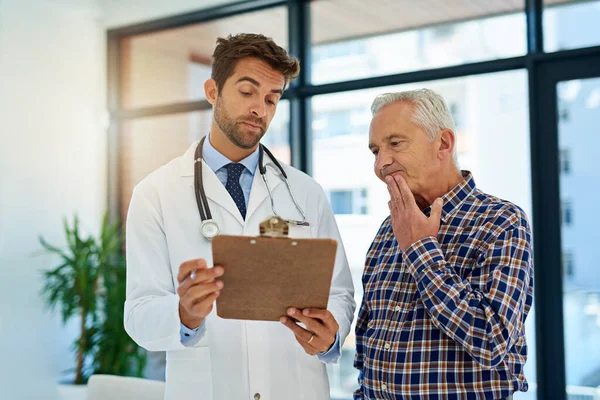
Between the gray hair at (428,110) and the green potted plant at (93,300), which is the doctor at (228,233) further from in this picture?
the green potted plant at (93,300)

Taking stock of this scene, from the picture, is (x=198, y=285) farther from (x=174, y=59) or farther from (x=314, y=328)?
(x=174, y=59)

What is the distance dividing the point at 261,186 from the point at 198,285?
61cm

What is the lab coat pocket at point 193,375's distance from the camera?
68.1 inches

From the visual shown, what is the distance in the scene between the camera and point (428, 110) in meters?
1.65

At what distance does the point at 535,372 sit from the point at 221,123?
7.80 ft

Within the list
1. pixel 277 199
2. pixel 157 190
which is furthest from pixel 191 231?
pixel 277 199

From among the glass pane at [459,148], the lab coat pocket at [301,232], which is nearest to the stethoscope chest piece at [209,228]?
the lab coat pocket at [301,232]

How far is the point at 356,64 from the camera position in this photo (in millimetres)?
3988

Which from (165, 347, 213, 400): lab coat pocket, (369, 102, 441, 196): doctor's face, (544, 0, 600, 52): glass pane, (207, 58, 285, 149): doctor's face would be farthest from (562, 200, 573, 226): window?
(165, 347, 213, 400): lab coat pocket

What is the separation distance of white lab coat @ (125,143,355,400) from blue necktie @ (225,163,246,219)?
0.14 ft

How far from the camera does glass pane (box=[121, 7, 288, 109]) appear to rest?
4.53m

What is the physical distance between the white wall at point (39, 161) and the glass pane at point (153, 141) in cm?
21

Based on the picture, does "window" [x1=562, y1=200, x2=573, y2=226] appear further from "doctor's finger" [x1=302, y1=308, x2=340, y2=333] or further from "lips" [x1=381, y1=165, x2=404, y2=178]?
"doctor's finger" [x1=302, y1=308, x2=340, y2=333]

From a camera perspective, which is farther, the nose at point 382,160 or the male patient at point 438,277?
the nose at point 382,160
